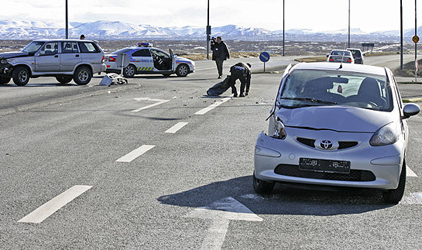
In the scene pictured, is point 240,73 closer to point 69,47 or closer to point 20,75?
point 69,47

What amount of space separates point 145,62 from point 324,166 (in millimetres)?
24252

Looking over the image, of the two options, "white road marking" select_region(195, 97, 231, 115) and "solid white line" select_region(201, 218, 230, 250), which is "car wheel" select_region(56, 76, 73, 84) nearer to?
"white road marking" select_region(195, 97, 231, 115)

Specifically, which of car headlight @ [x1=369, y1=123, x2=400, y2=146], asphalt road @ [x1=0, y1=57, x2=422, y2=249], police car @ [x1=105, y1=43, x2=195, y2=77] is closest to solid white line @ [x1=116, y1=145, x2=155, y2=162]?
asphalt road @ [x1=0, y1=57, x2=422, y2=249]

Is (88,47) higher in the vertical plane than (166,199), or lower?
higher

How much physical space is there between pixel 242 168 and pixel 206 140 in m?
2.53

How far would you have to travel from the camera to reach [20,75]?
23.3 meters

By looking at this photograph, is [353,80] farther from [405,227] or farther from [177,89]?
[177,89]

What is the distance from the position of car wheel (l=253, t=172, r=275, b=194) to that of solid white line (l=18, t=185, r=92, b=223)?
6.22 ft

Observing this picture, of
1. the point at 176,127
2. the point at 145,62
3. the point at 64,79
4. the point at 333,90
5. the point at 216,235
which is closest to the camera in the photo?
the point at 216,235

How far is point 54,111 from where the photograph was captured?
50.1 ft

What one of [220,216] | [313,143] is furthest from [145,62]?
[220,216]

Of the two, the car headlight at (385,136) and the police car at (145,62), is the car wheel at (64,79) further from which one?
the car headlight at (385,136)

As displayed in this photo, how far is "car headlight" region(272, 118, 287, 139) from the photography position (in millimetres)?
6551

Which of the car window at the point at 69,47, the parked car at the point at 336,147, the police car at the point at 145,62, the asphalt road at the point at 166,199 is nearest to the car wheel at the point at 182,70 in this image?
the police car at the point at 145,62
